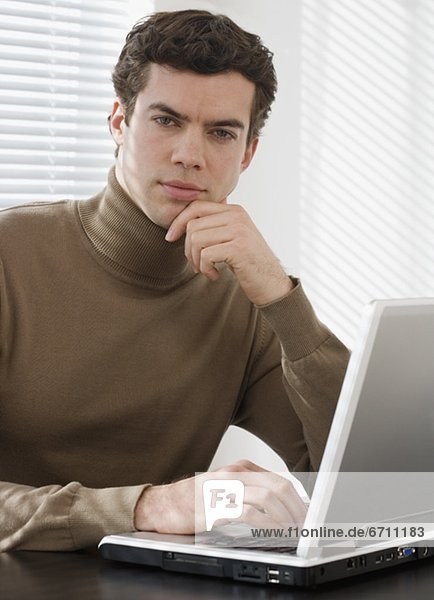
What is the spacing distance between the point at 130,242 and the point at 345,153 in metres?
1.40

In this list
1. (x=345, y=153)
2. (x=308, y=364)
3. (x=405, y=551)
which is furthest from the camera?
(x=345, y=153)

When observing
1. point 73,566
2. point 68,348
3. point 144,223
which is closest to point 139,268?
point 144,223

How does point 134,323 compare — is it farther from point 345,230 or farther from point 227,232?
point 345,230

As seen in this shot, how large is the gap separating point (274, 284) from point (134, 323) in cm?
29

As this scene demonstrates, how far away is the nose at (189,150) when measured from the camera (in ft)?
5.78

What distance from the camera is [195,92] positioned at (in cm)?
177

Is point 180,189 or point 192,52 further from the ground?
point 192,52

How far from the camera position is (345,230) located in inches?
121

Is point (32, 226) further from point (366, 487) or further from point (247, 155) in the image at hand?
point (366, 487)

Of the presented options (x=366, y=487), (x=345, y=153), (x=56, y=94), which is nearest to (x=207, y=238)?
(x=366, y=487)

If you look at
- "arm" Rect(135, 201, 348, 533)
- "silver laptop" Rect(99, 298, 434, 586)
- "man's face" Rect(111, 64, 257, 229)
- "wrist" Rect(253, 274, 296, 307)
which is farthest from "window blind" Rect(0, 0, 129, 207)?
"silver laptop" Rect(99, 298, 434, 586)

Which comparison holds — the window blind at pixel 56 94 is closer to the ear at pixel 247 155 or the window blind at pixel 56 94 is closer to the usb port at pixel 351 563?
the ear at pixel 247 155

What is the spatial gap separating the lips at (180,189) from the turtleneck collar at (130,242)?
0.09 m

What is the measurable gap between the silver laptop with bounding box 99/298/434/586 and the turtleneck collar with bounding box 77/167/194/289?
0.69 metres
